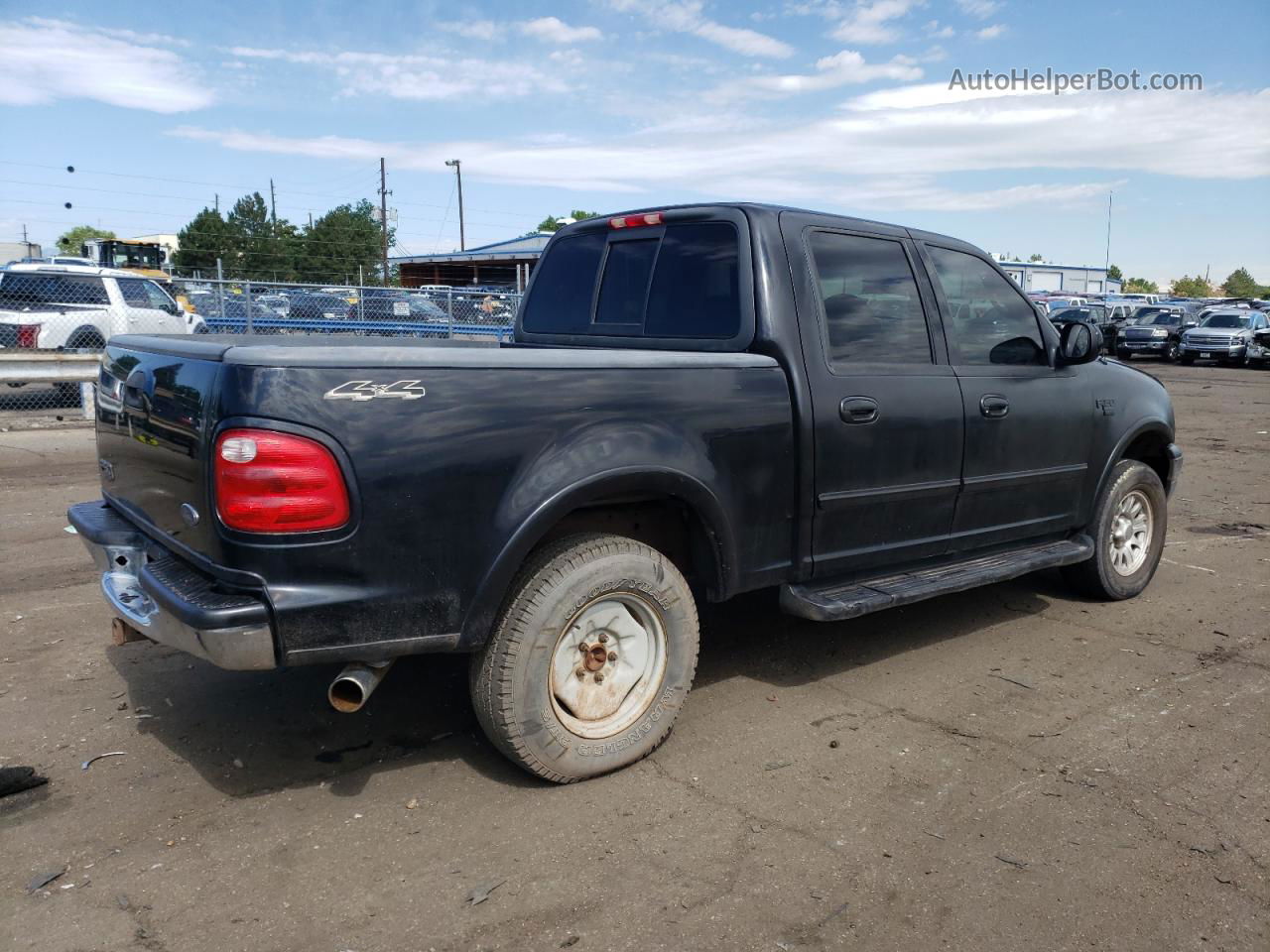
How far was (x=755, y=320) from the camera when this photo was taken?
3975mm

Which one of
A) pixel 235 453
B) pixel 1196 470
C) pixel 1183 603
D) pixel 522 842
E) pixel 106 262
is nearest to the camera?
pixel 235 453

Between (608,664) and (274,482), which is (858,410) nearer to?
(608,664)

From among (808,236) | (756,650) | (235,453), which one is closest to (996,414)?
(808,236)

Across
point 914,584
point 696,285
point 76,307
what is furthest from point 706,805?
point 76,307

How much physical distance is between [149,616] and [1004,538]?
3.74 metres

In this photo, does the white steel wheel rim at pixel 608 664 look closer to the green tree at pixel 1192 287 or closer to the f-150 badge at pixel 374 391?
the f-150 badge at pixel 374 391

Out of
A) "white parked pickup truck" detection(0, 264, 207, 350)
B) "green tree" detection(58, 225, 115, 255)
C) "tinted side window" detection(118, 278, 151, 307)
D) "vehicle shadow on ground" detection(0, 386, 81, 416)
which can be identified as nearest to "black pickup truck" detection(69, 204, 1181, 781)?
"white parked pickup truck" detection(0, 264, 207, 350)

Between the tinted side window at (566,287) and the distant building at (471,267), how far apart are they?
42063mm

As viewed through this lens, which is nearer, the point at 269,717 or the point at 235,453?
the point at 235,453

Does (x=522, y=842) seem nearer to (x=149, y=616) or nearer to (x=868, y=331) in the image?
(x=149, y=616)

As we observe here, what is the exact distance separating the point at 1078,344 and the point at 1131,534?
1393 mm

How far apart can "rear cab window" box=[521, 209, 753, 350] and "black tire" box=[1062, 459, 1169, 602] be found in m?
2.62

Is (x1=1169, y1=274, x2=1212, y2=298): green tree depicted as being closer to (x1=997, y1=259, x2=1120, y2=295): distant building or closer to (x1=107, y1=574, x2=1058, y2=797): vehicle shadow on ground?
(x1=997, y1=259, x2=1120, y2=295): distant building

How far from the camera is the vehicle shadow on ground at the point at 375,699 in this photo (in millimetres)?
3621
